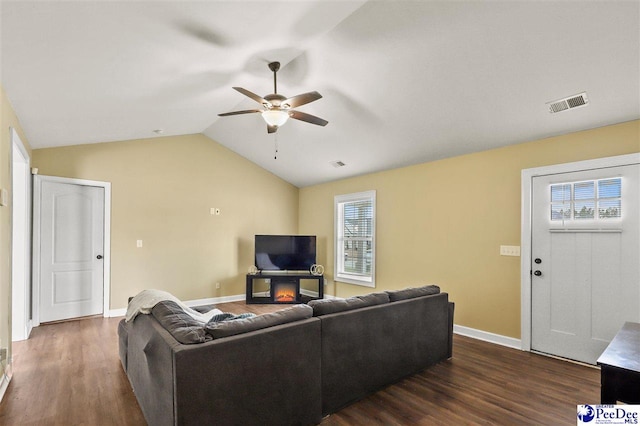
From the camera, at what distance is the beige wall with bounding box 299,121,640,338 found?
3639 mm

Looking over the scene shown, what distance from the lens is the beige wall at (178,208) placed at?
5160mm

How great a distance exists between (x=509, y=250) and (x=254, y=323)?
3.24 meters

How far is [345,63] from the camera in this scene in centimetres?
326

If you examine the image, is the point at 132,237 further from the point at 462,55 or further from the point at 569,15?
the point at 569,15

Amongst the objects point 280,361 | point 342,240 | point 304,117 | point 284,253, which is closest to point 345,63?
point 304,117

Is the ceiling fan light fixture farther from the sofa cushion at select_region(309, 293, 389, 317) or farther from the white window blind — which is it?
the white window blind

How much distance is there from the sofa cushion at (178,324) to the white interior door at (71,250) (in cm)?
358

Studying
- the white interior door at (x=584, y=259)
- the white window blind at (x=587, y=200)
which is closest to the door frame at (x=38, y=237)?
the white interior door at (x=584, y=259)

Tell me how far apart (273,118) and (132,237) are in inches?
141

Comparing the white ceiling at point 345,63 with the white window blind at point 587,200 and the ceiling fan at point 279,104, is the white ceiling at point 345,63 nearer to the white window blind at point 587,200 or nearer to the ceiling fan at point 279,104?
the ceiling fan at point 279,104

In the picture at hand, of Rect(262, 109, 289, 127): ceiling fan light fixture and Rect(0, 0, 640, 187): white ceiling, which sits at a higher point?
Rect(0, 0, 640, 187): white ceiling

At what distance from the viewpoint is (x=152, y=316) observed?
7.36 ft

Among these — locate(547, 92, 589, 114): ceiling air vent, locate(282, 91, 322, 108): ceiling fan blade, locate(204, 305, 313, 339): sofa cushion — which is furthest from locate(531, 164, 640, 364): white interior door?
locate(204, 305, 313, 339): sofa cushion

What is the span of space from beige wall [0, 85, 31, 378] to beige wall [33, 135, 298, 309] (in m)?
2.08
